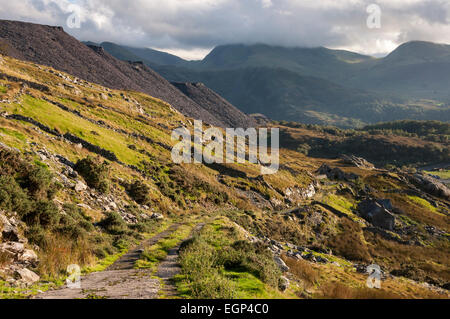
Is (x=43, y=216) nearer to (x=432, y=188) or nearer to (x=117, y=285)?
(x=117, y=285)

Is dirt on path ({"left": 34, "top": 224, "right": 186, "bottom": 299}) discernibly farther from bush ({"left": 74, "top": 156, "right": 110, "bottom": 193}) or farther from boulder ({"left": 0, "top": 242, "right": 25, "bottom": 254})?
bush ({"left": 74, "top": 156, "right": 110, "bottom": 193})

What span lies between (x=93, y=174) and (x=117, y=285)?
18971 mm

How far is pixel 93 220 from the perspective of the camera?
22438 mm

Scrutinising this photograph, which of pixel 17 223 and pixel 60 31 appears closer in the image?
pixel 17 223

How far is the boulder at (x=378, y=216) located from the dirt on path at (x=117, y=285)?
5594 centimetres

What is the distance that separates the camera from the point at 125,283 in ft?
41.0

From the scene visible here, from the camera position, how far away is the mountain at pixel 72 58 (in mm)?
112225

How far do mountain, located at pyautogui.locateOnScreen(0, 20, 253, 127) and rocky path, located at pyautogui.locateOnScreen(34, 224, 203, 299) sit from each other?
386ft

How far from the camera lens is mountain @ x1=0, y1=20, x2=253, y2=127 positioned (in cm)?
11222

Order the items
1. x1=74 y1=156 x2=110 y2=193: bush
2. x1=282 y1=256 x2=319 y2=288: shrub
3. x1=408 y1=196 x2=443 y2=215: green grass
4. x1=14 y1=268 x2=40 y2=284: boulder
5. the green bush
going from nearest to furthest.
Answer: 1. x1=14 y1=268 x2=40 y2=284: boulder
2. x1=282 y1=256 x2=319 y2=288: shrub
3. x1=74 y1=156 x2=110 y2=193: bush
4. the green bush
5. x1=408 y1=196 x2=443 y2=215: green grass

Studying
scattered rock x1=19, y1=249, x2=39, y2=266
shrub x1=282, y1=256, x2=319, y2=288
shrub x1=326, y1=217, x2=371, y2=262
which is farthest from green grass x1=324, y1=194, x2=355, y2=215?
scattered rock x1=19, y1=249, x2=39, y2=266
